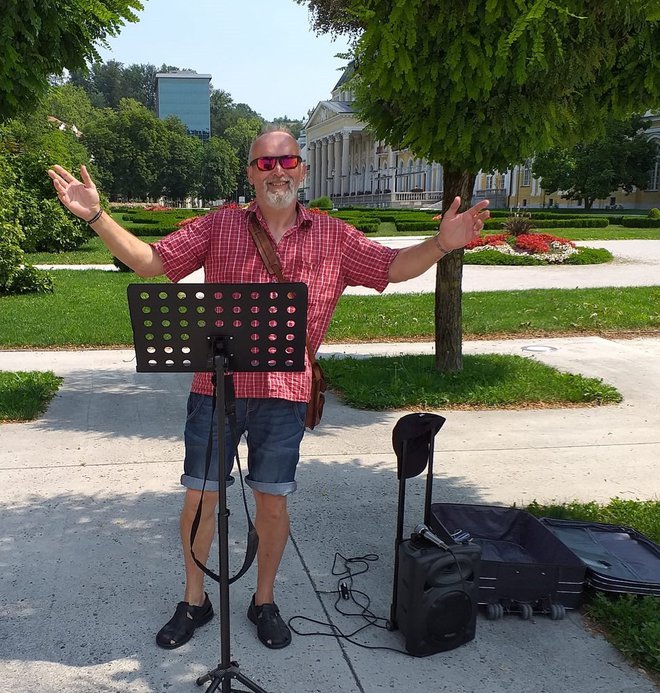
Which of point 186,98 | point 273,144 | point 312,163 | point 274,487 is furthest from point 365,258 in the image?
A: point 186,98

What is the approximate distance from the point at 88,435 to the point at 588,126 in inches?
187

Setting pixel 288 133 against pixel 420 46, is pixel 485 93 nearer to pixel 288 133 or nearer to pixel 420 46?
pixel 420 46

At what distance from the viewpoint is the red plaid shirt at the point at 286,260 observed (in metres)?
3.03

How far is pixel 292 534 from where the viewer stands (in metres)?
4.27

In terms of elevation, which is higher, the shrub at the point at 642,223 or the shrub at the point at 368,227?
the shrub at the point at 642,223

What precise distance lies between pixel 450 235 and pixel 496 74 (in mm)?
2412

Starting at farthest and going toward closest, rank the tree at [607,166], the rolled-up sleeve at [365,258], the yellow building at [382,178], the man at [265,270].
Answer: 1. the yellow building at [382,178]
2. the tree at [607,166]
3. the rolled-up sleeve at [365,258]
4. the man at [265,270]

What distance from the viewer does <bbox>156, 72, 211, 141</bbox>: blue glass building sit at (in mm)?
165625

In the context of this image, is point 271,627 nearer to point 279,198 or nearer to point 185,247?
point 185,247

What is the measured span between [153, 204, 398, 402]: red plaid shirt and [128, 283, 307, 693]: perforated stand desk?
1.12ft

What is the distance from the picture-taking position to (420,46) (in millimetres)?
5172

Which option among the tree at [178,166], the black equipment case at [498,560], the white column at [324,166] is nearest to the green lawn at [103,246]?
the black equipment case at [498,560]

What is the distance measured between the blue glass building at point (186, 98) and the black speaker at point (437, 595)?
Result: 558 feet

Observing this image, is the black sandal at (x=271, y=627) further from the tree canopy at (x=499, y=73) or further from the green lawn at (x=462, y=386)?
the green lawn at (x=462, y=386)
